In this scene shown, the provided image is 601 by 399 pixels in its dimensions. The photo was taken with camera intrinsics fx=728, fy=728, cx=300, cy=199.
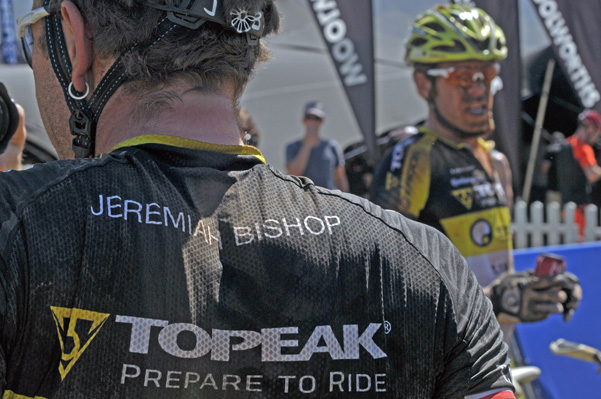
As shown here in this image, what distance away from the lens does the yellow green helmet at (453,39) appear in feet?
14.6

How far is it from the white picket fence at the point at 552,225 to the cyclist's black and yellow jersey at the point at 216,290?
376 inches

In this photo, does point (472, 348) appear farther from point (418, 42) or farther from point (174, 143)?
point (418, 42)

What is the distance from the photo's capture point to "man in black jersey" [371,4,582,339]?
385cm

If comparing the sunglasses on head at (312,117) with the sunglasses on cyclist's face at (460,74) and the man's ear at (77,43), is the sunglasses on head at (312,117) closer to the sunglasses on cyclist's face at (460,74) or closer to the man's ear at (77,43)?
the sunglasses on cyclist's face at (460,74)

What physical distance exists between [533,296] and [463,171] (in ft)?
2.58

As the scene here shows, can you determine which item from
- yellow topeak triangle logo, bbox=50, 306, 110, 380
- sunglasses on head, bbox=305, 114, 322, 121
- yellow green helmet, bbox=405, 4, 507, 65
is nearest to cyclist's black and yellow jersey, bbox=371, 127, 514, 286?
yellow green helmet, bbox=405, 4, 507, 65

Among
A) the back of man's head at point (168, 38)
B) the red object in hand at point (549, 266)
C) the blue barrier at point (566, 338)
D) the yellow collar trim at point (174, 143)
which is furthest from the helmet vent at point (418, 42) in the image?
the yellow collar trim at point (174, 143)

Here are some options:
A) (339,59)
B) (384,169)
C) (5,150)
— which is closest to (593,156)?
(339,59)

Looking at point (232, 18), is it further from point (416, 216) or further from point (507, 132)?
point (507, 132)

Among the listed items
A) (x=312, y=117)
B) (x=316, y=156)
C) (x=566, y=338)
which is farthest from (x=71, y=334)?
(x=312, y=117)

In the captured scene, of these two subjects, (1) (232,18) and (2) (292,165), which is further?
(2) (292,165)

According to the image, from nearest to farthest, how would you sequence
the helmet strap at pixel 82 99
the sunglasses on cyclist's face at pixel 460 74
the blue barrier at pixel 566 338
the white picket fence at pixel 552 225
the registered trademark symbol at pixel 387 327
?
1. the registered trademark symbol at pixel 387 327
2. the helmet strap at pixel 82 99
3. the sunglasses on cyclist's face at pixel 460 74
4. the blue barrier at pixel 566 338
5. the white picket fence at pixel 552 225

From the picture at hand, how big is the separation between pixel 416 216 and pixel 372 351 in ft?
8.71

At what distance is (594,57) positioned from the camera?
10.7 m
